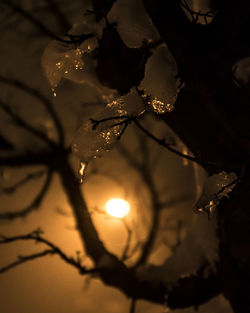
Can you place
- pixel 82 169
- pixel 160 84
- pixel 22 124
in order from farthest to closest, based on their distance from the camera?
pixel 22 124
pixel 82 169
pixel 160 84

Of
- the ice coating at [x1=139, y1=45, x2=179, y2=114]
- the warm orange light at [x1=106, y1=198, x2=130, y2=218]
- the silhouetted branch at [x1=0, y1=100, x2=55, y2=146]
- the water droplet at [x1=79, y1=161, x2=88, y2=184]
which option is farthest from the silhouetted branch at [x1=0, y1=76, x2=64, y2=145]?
the ice coating at [x1=139, y1=45, x2=179, y2=114]

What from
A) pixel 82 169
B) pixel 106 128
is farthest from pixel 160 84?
pixel 82 169

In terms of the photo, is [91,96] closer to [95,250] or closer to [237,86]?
[95,250]

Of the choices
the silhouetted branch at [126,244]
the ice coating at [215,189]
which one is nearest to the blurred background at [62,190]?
the silhouetted branch at [126,244]

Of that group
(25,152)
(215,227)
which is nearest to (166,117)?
(215,227)

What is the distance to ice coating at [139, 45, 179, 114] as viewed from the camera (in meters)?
1.51

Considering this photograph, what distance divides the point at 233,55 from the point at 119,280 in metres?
1.72

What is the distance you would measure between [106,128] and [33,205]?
1953 mm

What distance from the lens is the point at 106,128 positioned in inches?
60.4

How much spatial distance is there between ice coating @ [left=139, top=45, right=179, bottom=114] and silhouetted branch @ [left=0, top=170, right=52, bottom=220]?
80.0 inches

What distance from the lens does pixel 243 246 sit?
168 cm

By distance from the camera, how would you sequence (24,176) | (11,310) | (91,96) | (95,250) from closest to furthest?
1. (95,250)
2. (11,310)
3. (24,176)
4. (91,96)

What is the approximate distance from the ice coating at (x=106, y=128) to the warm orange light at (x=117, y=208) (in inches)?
66.6

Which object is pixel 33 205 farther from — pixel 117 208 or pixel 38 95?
pixel 38 95
